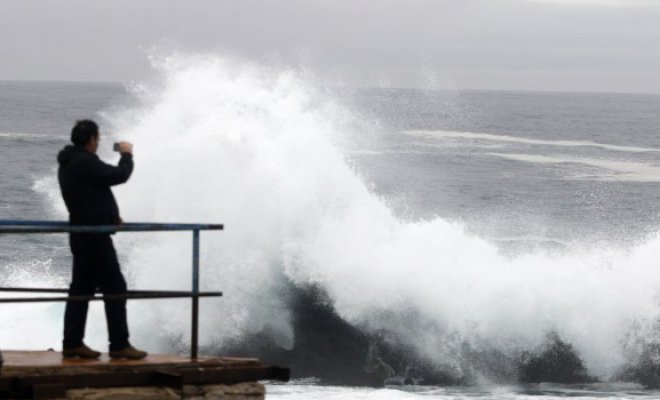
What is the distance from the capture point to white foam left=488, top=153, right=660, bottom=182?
5634 cm

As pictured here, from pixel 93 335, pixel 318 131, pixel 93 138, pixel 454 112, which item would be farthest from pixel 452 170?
pixel 454 112

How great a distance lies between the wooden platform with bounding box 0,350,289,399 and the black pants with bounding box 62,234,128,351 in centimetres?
17

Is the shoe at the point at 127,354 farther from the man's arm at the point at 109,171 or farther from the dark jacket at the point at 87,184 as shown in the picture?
the man's arm at the point at 109,171

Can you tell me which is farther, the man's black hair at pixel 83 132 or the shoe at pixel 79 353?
the shoe at pixel 79 353

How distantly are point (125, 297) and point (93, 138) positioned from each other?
3.20 feet

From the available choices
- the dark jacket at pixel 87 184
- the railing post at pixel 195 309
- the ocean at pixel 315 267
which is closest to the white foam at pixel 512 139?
the ocean at pixel 315 267

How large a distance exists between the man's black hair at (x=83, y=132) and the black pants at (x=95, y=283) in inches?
22.3

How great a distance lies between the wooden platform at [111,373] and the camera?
7.87 m

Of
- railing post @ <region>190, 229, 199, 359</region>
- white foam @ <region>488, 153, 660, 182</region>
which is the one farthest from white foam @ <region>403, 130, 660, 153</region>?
railing post @ <region>190, 229, 199, 359</region>

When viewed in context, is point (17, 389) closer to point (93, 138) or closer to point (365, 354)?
point (93, 138)

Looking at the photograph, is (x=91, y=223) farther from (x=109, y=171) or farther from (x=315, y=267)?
(x=315, y=267)

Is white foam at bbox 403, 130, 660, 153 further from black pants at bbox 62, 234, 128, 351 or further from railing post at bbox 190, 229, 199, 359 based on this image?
black pants at bbox 62, 234, 128, 351

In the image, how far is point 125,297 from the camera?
27.9 feet

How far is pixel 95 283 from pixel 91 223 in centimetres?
40
